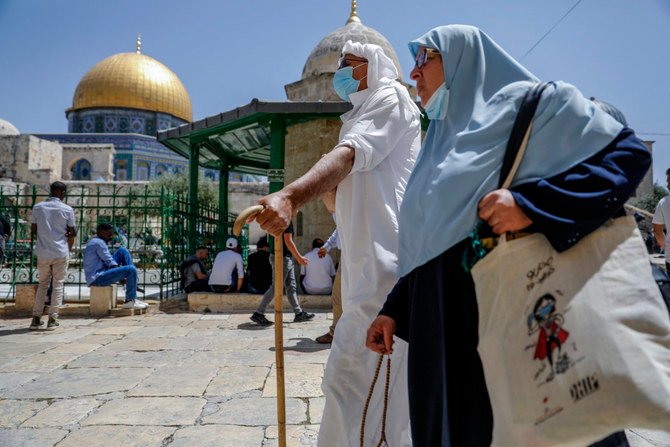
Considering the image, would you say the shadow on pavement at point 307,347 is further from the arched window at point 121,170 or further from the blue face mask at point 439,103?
the arched window at point 121,170

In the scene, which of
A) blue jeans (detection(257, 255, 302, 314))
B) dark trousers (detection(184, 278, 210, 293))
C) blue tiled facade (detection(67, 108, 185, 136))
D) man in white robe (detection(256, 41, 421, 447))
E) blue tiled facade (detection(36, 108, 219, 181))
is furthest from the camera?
blue tiled facade (detection(67, 108, 185, 136))

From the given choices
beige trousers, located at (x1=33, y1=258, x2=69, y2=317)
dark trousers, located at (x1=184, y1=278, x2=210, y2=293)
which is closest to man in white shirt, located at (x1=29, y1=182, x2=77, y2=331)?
beige trousers, located at (x1=33, y1=258, x2=69, y2=317)

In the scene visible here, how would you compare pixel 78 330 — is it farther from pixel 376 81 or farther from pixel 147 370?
pixel 376 81

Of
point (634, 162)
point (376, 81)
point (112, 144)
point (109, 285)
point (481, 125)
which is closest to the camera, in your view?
point (634, 162)

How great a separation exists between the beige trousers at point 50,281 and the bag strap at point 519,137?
20.0 ft

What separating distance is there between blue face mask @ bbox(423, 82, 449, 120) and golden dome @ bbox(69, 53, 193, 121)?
44.5 m

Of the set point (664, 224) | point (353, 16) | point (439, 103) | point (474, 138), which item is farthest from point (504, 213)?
point (353, 16)

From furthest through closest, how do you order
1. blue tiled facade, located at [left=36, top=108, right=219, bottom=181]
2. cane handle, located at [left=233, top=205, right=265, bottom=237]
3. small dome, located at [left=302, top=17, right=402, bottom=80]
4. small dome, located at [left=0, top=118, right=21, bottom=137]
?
small dome, located at [left=0, top=118, right=21, bottom=137]
blue tiled facade, located at [left=36, top=108, right=219, bottom=181]
small dome, located at [left=302, top=17, right=402, bottom=80]
cane handle, located at [left=233, top=205, right=265, bottom=237]

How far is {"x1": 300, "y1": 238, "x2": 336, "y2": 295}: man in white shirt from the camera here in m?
7.78

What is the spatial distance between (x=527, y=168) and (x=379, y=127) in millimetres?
798

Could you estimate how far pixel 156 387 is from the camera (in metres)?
3.73

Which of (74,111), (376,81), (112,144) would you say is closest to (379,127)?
(376,81)

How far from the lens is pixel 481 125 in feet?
4.41

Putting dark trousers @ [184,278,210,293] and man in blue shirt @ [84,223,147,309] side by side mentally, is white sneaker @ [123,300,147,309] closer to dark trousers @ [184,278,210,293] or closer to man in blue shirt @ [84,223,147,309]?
man in blue shirt @ [84,223,147,309]
